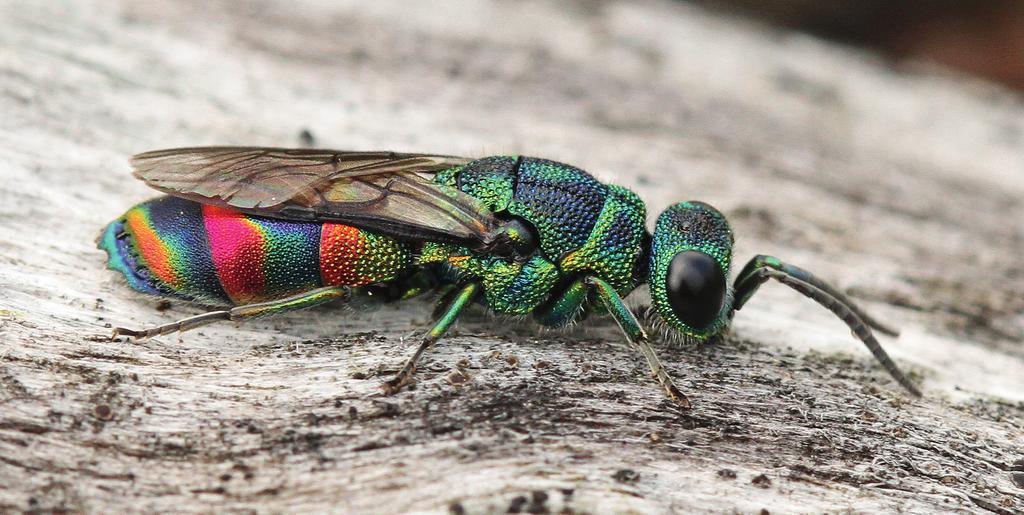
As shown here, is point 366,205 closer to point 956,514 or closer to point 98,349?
point 98,349

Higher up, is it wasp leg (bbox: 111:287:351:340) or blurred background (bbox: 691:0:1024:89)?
blurred background (bbox: 691:0:1024:89)

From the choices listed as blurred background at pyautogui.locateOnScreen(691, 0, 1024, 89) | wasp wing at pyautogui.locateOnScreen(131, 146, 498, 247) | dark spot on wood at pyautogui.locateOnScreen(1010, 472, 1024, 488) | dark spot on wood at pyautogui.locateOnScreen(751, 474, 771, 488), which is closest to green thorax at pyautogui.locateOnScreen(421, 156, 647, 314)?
wasp wing at pyautogui.locateOnScreen(131, 146, 498, 247)

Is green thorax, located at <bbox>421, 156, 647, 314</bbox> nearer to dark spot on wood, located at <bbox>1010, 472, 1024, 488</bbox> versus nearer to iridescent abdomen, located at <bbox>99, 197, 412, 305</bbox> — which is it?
iridescent abdomen, located at <bbox>99, 197, 412, 305</bbox>

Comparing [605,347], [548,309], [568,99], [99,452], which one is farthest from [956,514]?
[568,99]

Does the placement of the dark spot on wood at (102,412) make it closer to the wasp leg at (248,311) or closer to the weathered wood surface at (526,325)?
the weathered wood surface at (526,325)

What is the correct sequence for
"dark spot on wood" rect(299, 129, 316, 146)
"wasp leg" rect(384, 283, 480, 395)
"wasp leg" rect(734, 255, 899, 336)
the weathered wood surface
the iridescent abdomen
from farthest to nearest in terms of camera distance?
1. "dark spot on wood" rect(299, 129, 316, 146)
2. "wasp leg" rect(734, 255, 899, 336)
3. the iridescent abdomen
4. "wasp leg" rect(384, 283, 480, 395)
5. the weathered wood surface

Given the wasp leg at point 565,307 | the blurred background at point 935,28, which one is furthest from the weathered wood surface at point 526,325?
the blurred background at point 935,28

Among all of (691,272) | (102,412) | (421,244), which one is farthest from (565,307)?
(102,412)
